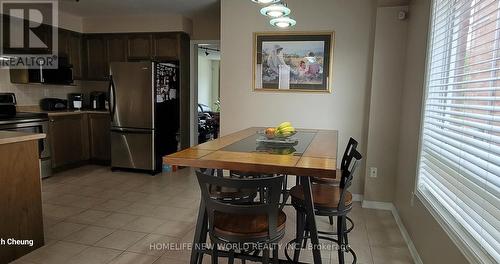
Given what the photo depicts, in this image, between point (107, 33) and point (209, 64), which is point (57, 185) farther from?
point (209, 64)

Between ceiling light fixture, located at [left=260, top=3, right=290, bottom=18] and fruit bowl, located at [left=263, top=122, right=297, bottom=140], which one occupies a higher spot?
ceiling light fixture, located at [left=260, top=3, right=290, bottom=18]

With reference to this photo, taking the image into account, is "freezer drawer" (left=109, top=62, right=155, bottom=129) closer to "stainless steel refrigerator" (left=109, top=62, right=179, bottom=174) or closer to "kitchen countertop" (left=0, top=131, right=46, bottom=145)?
"stainless steel refrigerator" (left=109, top=62, right=179, bottom=174)

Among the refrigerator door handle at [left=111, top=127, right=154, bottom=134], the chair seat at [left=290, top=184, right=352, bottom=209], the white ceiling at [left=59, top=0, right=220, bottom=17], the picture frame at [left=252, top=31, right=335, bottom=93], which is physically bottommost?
the chair seat at [left=290, top=184, right=352, bottom=209]

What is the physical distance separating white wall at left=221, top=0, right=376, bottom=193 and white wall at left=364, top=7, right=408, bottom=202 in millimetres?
212

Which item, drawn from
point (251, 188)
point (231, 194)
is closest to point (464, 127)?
point (251, 188)

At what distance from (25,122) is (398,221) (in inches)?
173

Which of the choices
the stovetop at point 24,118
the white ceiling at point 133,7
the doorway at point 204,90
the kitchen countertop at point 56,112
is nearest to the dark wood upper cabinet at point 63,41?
the white ceiling at point 133,7

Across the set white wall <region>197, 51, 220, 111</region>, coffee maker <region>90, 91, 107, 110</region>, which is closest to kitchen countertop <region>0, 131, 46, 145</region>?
coffee maker <region>90, 91, 107, 110</region>

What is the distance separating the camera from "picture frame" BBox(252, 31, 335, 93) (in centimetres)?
356

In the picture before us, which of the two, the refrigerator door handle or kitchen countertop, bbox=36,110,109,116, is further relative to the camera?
the refrigerator door handle

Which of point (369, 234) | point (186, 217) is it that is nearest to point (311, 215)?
point (369, 234)

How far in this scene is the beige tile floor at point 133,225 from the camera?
91.0 inches

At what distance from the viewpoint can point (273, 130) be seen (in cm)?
234

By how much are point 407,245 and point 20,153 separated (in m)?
3.02
